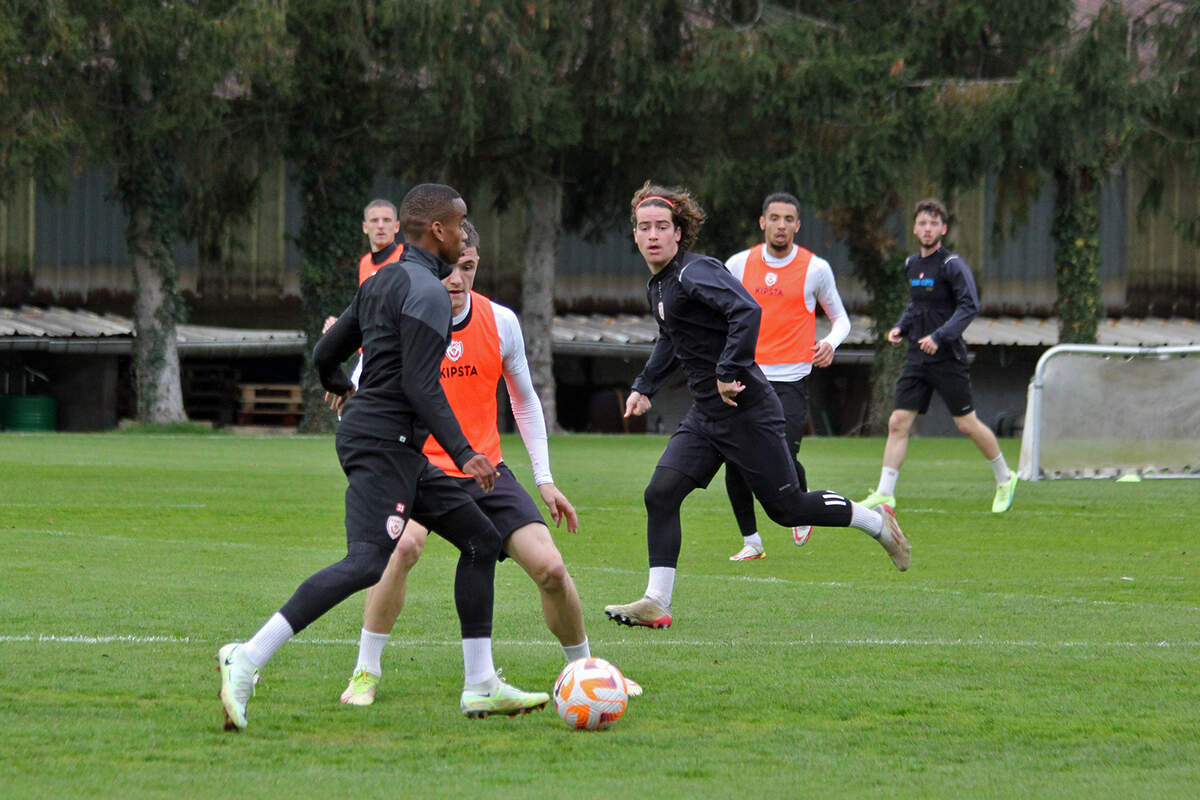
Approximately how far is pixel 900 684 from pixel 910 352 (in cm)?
755

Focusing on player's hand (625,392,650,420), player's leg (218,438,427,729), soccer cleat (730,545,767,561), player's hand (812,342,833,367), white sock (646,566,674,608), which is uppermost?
player's hand (812,342,833,367)

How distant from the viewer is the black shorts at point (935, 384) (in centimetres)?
1388

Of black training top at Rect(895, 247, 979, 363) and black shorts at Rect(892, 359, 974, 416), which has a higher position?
black training top at Rect(895, 247, 979, 363)

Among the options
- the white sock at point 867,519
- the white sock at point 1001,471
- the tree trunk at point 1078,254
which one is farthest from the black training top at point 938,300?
the tree trunk at point 1078,254

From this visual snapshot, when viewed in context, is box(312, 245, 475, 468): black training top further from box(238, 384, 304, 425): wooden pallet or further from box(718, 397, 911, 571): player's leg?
box(238, 384, 304, 425): wooden pallet

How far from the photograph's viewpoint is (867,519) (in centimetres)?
886

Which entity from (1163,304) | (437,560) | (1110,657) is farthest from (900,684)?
(1163,304)

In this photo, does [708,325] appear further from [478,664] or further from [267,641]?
[267,641]

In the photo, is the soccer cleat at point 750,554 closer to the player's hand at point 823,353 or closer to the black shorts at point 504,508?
the player's hand at point 823,353

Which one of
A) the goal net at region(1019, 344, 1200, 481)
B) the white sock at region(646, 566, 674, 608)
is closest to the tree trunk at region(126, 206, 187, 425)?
the goal net at region(1019, 344, 1200, 481)

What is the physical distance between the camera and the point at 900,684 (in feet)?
21.5

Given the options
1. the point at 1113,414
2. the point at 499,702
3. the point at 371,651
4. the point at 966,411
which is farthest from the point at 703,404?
the point at 1113,414

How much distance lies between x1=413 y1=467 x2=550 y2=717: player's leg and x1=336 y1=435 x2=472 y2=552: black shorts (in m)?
0.14

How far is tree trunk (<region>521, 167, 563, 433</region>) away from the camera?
3416cm
